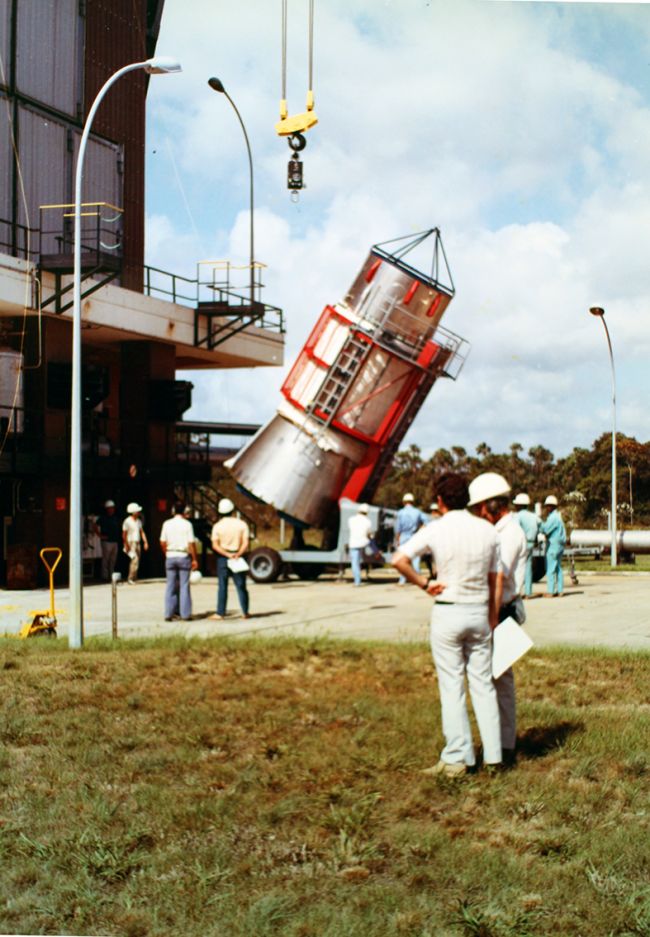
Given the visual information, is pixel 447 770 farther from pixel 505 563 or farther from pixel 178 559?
pixel 178 559

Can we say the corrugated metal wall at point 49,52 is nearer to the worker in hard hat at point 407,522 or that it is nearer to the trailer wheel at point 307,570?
the trailer wheel at point 307,570

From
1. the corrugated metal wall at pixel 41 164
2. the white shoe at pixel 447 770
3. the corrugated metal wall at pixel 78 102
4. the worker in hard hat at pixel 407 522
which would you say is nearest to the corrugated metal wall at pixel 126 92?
the corrugated metal wall at pixel 78 102

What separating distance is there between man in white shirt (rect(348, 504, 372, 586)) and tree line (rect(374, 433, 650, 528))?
11.4 m

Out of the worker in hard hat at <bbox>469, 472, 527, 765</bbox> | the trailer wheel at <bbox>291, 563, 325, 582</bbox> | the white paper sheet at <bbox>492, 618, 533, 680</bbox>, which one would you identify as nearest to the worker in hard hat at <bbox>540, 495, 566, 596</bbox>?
the trailer wheel at <bbox>291, 563, 325, 582</bbox>

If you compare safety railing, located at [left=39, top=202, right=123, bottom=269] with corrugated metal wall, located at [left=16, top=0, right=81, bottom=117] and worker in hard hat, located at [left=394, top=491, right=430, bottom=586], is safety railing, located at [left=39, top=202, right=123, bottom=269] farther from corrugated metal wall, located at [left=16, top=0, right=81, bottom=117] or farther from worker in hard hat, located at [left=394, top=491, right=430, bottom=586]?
worker in hard hat, located at [left=394, top=491, right=430, bottom=586]

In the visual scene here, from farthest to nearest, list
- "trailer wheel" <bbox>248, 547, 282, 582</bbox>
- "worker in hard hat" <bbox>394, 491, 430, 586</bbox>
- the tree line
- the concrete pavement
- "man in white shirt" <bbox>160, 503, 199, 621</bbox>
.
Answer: the tree line → "trailer wheel" <bbox>248, 547, 282, 582</bbox> → "worker in hard hat" <bbox>394, 491, 430, 586</bbox> → "man in white shirt" <bbox>160, 503, 199, 621</bbox> → the concrete pavement

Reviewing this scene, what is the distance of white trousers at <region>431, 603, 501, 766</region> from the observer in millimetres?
7105

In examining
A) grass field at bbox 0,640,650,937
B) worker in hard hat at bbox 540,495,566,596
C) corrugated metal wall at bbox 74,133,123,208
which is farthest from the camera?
corrugated metal wall at bbox 74,133,123,208

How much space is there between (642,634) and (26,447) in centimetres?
1479

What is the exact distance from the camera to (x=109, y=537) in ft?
86.3

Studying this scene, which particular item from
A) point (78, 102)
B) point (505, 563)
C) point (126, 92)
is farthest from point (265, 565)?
point (505, 563)

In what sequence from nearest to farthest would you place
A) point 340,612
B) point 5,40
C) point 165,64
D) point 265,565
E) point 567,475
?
point 165,64 → point 340,612 → point 265,565 → point 5,40 → point 567,475

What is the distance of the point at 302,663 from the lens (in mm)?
11633

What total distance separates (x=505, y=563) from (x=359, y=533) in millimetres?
15407
